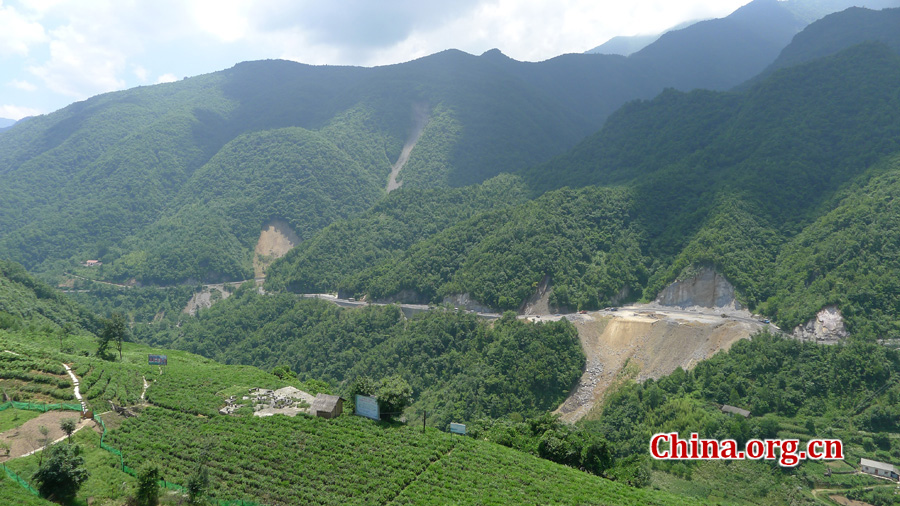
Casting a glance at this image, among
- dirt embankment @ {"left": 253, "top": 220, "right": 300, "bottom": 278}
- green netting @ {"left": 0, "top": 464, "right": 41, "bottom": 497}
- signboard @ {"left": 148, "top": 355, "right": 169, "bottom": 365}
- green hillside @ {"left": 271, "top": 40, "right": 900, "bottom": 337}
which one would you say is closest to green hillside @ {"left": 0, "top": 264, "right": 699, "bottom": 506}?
green netting @ {"left": 0, "top": 464, "right": 41, "bottom": 497}

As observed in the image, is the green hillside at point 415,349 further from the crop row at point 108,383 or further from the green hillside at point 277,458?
the crop row at point 108,383

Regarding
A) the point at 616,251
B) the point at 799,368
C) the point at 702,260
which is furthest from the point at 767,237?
the point at 799,368

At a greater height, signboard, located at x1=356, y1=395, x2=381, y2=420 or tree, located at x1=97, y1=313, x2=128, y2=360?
tree, located at x1=97, y1=313, x2=128, y2=360

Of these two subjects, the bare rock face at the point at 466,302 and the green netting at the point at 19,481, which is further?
the bare rock face at the point at 466,302

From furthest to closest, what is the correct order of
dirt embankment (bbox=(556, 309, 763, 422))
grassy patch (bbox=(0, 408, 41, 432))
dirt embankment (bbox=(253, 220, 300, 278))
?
1. dirt embankment (bbox=(253, 220, 300, 278))
2. dirt embankment (bbox=(556, 309, 763, 422))
3. grassy patch (bbox=(0, 408, 41, 432))

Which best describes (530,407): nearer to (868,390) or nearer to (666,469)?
(666,469)

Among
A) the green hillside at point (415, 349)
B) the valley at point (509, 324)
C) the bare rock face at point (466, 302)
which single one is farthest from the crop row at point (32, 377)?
the bare rock face at point (466, 302)

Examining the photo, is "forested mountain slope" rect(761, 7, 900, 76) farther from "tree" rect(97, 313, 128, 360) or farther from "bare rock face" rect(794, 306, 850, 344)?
"tree" rect(97, 313, 128, 360)

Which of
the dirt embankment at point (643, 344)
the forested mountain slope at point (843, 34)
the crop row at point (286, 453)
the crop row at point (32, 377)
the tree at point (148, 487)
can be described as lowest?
the dirt embankment at point (643, 344)
